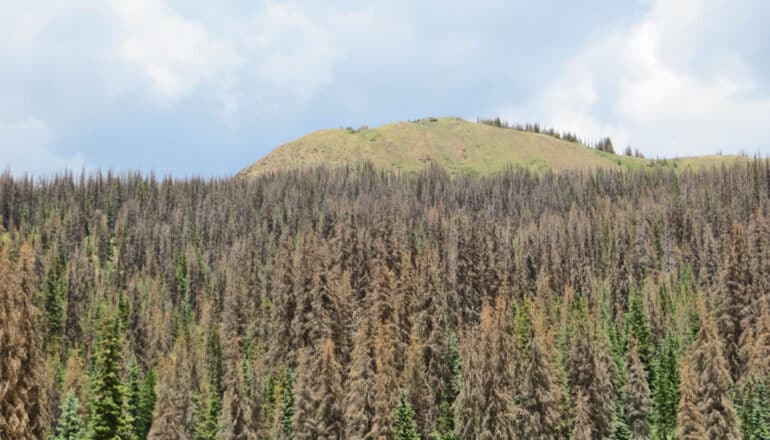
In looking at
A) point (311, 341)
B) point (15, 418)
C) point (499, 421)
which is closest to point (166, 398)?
point (311, 341)

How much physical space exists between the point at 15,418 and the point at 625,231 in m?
146

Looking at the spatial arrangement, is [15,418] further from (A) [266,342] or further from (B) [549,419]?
(A) [266,342]

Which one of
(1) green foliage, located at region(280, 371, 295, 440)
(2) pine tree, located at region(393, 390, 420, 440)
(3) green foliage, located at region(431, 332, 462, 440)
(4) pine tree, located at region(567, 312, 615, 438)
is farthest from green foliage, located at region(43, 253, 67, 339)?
(4) pine tree, located at region(567, 312, 615, 438)

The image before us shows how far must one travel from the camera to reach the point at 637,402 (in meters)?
68.9

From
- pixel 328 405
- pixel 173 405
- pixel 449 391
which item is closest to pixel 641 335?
pixel 449 391

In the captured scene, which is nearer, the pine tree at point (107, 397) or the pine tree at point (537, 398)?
the pine tree at point (107, 397)

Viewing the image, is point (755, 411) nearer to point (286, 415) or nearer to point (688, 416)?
point (688, 416)

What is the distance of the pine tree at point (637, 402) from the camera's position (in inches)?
2712

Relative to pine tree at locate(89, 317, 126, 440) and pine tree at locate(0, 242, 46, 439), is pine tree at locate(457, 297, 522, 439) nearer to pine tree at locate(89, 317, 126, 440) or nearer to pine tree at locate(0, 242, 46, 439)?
pine tree at locate(89, 317, 126, 440)

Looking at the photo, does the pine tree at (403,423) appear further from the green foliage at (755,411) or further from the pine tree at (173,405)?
the green foliage at (755,411)

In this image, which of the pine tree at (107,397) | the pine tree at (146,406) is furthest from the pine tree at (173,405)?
the pine tree at (107,397)

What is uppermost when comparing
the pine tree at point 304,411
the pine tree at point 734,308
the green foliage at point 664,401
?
the pine tree at point 734,308

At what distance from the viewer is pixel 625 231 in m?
156

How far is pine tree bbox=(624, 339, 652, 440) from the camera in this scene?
68875 millimetres
